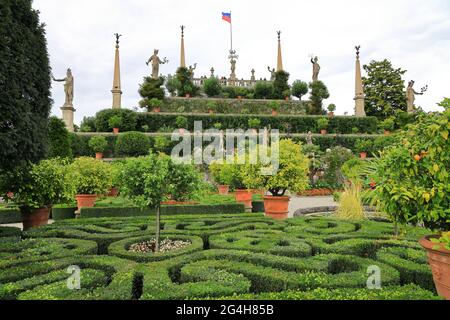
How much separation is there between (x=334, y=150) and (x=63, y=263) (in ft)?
53.5

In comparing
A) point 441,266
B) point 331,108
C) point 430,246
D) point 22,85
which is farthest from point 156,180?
point 331,108

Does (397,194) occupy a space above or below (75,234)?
above

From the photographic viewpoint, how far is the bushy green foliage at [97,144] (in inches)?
865

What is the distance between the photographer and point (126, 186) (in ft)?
16.1

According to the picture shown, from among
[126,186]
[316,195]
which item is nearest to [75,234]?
[126,186]

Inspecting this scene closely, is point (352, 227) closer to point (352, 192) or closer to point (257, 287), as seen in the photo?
point (352, 192)

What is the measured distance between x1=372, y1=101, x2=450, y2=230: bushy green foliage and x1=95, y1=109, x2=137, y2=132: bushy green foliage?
24275mm

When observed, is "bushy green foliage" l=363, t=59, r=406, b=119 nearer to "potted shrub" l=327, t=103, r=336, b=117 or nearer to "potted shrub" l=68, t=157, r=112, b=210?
"potted shrub" l=327, t=103, r=336, b=117

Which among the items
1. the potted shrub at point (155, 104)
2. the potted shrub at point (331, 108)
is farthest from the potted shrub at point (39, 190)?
the potted shrub at point (331, 108)

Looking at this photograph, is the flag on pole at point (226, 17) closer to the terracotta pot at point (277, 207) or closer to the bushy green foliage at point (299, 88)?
the bushy green foliage at point (299, 88)

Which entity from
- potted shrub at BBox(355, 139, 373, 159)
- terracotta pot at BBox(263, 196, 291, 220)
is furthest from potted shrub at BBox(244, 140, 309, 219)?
potted shrub at BBox(355, 139, 373, 159)

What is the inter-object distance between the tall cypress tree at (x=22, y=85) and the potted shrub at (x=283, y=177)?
4.66 meters

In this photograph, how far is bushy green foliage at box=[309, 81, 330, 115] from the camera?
3228 cm
